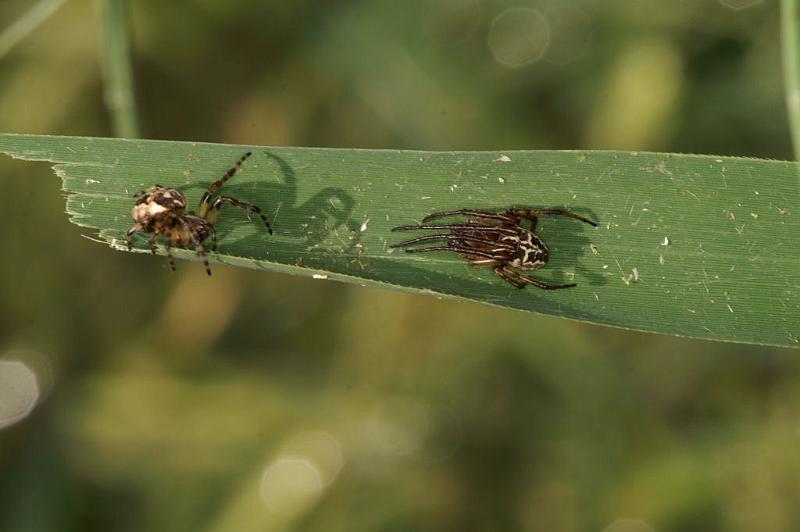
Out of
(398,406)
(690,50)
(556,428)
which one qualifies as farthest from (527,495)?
(690,50)

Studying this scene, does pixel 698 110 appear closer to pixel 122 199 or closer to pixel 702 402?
pixel 702 402

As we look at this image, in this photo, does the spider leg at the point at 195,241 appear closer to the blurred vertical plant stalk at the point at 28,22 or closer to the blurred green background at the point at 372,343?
the blurred green background at the point at 372,343

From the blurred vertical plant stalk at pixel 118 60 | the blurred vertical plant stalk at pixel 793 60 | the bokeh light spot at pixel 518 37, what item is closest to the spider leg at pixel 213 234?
the blurred vertical plant stalk at pixel 118 60

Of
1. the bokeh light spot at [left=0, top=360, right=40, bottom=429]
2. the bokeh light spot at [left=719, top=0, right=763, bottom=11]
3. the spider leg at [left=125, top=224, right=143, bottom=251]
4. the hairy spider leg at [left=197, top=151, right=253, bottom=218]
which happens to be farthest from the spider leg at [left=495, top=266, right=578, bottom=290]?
the bokeh light spot at [left=0, top=360, right=40, bottom=429]

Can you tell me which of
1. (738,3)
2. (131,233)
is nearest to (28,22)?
(131,233)

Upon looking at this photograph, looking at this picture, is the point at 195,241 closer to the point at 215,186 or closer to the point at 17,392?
the point at 215,186

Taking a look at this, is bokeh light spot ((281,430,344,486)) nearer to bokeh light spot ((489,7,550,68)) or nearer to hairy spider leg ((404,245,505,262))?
hairy spider leg ((404,245,505,262))
